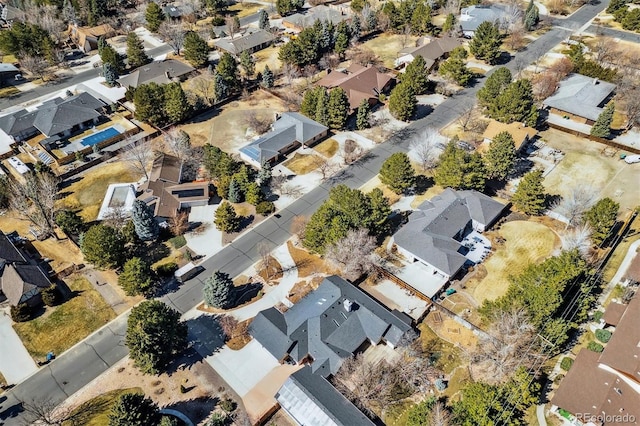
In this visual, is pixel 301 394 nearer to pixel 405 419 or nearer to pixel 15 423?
pixel 405 419

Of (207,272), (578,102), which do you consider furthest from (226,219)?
(578,102)

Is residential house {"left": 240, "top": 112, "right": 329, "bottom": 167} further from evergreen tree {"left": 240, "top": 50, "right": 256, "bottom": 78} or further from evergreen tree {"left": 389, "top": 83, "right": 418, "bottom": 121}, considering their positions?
evergreen tree {"left": 240, "top": 50, "right": 256, "bottom": 78}

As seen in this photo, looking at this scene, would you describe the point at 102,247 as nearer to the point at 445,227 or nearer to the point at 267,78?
the point at 445,227

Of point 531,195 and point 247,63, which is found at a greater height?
point 247,63

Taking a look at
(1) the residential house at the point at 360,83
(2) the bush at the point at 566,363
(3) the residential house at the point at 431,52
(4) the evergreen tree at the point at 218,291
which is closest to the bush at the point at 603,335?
(2) the bush at the point at 566,363

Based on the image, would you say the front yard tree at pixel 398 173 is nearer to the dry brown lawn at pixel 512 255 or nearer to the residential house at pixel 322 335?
the dry brown lawn at pixel 512 255

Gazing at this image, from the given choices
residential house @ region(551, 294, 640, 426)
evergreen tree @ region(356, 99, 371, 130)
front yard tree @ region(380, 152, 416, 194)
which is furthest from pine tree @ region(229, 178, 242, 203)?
residential house @ region(551, 294, 640, 426)
